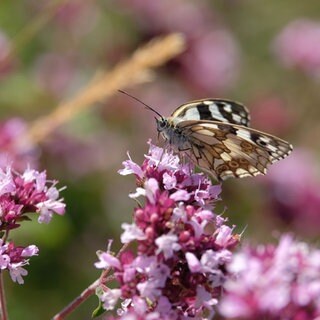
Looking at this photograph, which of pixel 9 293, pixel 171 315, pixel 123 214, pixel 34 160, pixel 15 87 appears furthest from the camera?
pixel 123 214

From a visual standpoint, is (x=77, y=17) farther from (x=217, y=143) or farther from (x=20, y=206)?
(x=20, y=206)

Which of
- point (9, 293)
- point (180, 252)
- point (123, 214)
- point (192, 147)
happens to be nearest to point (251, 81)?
point (123, 214)

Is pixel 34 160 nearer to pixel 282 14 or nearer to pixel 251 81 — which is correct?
pixel 251 81

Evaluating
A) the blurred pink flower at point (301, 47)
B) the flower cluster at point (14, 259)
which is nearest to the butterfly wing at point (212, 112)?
the flower cluster at point (14, 259)

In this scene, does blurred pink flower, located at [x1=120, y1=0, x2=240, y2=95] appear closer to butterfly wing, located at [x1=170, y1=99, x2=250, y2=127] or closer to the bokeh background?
the bokeh background

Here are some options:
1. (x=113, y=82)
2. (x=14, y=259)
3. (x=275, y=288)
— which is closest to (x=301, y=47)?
(x=113, y=82)

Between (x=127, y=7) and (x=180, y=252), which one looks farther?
(x=127, y=7)

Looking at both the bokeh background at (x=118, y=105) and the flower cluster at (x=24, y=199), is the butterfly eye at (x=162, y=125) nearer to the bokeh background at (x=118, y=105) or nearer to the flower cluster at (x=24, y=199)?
the flower cluster at (x=24, y=199)
